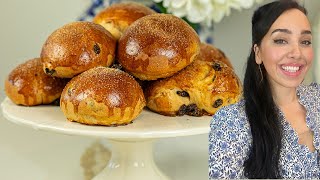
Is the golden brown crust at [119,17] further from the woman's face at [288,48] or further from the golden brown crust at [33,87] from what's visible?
the woman's face at [288,48]

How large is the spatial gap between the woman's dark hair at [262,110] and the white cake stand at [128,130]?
0.22m

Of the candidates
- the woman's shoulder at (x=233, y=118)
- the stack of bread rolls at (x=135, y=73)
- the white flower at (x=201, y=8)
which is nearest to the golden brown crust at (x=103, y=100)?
the stack of bread rolls at (x=135, y=73)

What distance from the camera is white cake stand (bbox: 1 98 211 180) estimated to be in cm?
48

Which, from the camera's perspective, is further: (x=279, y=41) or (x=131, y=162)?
(x=131, y=162)

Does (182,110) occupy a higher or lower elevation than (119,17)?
lower

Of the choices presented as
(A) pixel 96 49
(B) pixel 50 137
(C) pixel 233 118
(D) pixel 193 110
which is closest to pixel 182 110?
(D) pixel 193 110

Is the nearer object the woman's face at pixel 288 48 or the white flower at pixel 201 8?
the woman's face at pixel 288 48

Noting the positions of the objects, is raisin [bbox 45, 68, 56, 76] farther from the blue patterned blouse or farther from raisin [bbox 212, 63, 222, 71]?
the blue patterned blouse

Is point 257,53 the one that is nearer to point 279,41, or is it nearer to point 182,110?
point 279,41

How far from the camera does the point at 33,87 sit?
0.61 metres

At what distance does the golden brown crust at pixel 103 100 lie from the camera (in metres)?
0.50

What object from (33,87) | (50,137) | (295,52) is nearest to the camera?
(295,52)

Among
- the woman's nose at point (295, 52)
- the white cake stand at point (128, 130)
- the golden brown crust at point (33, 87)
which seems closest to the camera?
the woman's nose at point (295, 52)

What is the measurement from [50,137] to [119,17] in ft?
1.04
